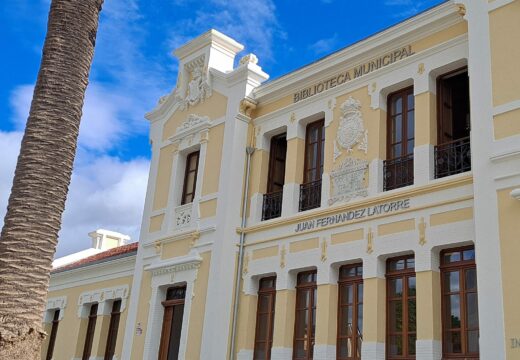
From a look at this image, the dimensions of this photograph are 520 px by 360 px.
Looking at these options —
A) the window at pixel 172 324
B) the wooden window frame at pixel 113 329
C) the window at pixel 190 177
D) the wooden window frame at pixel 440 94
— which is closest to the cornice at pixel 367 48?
the wooden window frame at pixel 440 94

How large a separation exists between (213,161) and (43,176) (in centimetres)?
889

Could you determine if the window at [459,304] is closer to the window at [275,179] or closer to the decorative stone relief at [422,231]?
the decorative stone relief at [422,231]

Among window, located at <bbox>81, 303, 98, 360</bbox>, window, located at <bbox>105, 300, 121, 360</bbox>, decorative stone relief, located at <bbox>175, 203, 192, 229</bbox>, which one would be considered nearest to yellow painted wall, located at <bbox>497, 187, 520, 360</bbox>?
decorative stone relief, located at <bbox>175, 203, 192, 229</bbox>

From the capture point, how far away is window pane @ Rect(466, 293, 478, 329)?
11852 millimetres

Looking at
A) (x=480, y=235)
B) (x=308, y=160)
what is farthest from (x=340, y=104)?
(x=480, y=235)

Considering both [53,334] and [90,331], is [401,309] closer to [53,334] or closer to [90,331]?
[90,331]

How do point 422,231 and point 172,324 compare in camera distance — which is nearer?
point 422,231

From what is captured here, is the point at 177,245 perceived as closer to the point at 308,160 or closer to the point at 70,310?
the point at 308,160

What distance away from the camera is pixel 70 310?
907 inches

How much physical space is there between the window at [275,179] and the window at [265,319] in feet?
5.25

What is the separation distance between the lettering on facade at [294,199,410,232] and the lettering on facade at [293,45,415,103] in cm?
301

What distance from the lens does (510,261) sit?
35.9 feet

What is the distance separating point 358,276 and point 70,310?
12.2 m

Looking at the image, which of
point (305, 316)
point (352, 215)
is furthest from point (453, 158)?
point (305, 316)
